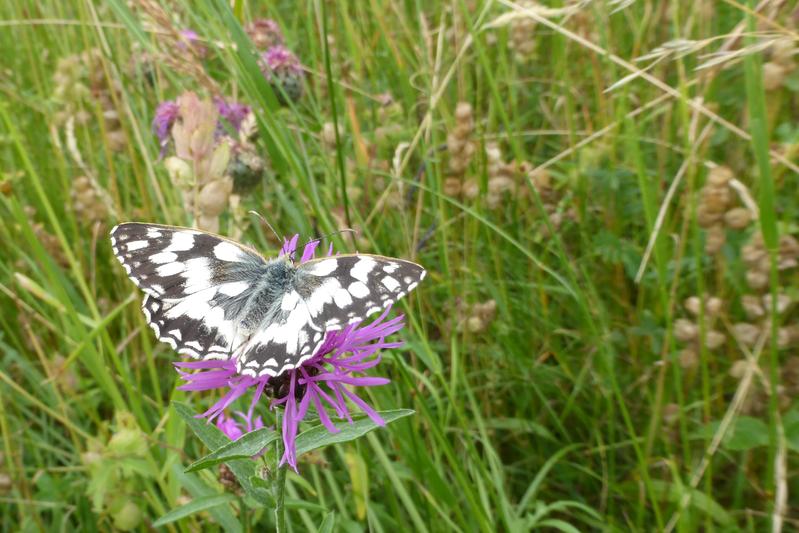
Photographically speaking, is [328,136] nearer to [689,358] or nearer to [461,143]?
[461,143]

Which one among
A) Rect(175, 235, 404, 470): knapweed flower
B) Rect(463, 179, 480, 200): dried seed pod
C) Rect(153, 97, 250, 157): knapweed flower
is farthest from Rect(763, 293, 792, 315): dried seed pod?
Rect(153, 97, 250, 157): knapweed flower

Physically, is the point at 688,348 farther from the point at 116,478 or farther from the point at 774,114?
the point at 116,478

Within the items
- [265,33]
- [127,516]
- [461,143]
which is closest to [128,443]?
[127,516]

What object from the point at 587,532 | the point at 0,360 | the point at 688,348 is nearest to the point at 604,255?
the point at 688,348

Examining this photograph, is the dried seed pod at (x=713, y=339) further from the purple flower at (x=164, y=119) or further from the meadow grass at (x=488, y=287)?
Result: the purple flower at (x=164, y=119)

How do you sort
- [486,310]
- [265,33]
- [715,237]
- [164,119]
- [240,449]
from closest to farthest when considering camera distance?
[240,449]
[715,237]
[486,310]
[164,119]
[265,33]

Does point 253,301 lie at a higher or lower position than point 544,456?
higher

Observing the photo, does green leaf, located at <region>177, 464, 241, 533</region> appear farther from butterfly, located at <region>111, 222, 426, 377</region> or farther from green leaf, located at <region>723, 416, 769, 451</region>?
green leaf, located at <region>723, 416, 769, 451</region>
